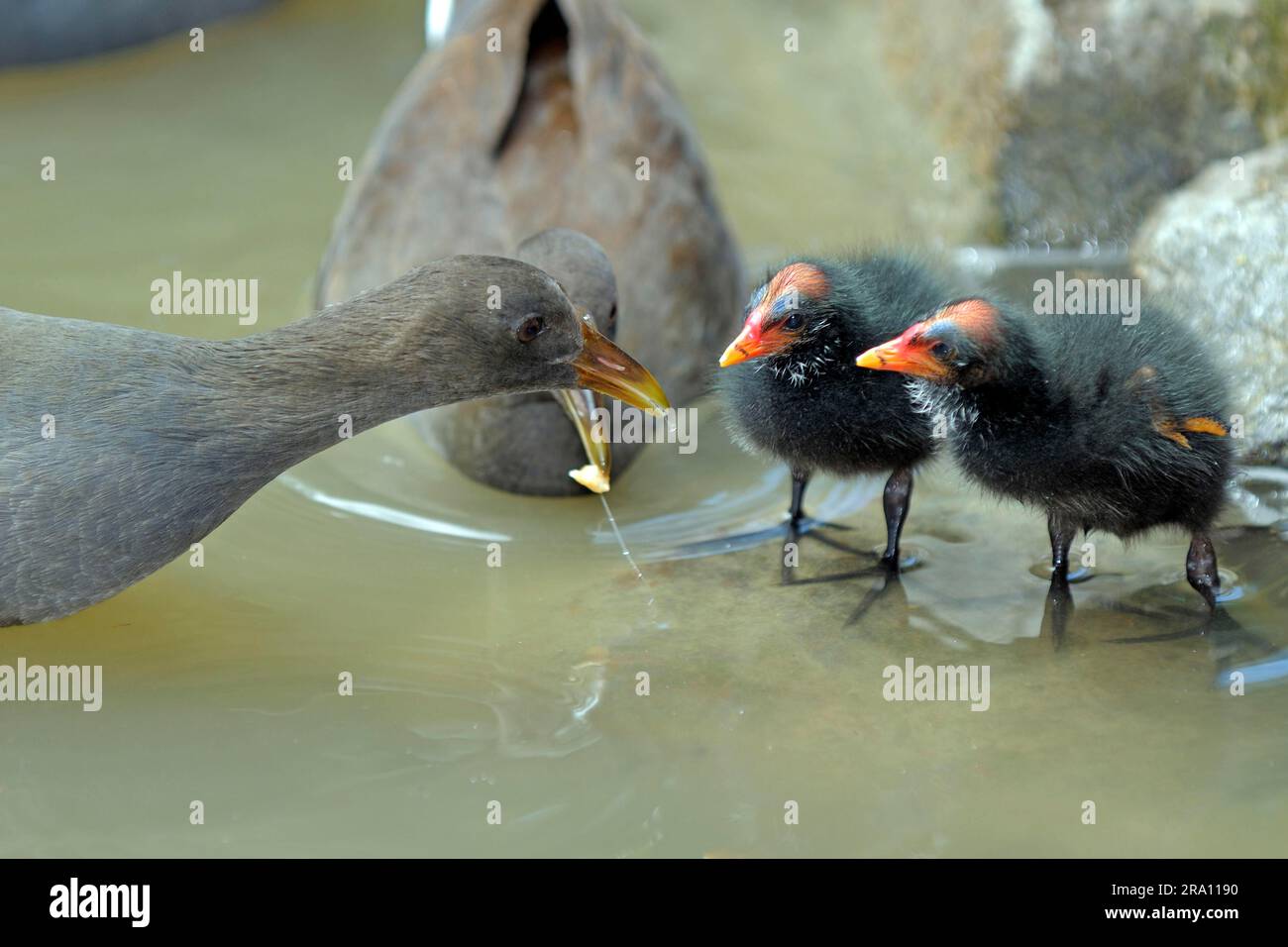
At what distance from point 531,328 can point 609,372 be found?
1.03 feet

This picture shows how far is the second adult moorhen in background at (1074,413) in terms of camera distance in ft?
12.5

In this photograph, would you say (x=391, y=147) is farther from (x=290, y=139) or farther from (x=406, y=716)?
(x=406, y=716)

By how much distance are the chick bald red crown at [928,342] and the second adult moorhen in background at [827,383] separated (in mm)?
304

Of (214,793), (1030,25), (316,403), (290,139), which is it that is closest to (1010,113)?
(1030,25)

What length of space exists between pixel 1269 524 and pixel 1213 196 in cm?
149

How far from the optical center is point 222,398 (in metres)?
3.68

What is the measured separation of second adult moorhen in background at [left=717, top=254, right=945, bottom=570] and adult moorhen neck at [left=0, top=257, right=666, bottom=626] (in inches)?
23.2

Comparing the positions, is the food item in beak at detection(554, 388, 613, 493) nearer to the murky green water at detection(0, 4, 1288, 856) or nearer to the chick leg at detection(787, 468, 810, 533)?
the murky green water at detection(0, 4, 1288, 856)

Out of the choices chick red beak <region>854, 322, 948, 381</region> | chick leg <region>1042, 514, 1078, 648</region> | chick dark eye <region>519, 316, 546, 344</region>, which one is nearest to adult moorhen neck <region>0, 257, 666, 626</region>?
chick dark eye <region>519, 316, 546, 344</region>

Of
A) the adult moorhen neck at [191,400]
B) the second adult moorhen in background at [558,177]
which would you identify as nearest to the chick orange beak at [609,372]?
the adult moorhen neck at [191,400]

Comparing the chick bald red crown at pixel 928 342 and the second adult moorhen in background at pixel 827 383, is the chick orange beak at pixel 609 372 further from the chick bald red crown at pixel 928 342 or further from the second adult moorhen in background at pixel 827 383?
the chick bald red crown at pixel 928 342

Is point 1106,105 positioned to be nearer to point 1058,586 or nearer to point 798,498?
point 798,498

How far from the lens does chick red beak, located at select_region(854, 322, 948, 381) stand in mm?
3793

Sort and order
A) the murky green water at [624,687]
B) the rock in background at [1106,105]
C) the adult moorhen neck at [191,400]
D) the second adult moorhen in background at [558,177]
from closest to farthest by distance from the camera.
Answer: the murky green water at [624,687] → the adult moorhen neck at [191,400] → the second adult moorhen in background at [558,177] → the rock in background at [1106,105]
